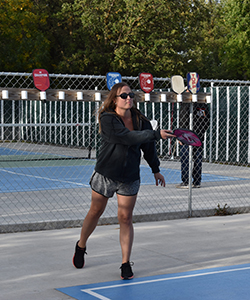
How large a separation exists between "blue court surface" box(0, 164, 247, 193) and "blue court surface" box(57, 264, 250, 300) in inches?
251

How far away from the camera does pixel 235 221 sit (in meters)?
8.07

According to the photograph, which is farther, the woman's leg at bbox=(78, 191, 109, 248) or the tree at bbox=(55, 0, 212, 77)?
the tree at bbox=(55, 0, 212, 77)

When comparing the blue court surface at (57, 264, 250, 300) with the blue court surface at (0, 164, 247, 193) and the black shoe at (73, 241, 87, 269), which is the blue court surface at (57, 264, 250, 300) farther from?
the blue court surface at (0, 164, 247, 193)

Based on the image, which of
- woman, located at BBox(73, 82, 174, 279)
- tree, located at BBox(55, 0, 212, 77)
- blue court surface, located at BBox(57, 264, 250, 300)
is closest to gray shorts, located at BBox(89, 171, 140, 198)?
woman, located at BBox(73, 82, 174, 279)

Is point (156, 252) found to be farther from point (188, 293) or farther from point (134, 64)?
point (134, 64)

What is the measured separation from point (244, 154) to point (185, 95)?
8.69 meters

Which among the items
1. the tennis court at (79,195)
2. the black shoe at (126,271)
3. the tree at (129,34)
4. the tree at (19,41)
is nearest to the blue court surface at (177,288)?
the black shoe at (126,271)

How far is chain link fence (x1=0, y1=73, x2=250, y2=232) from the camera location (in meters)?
8.28

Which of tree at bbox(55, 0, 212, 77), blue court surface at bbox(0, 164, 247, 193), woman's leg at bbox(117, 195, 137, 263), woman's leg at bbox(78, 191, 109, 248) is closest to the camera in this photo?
woman's leg at bbox(117, 195, 137, 263)

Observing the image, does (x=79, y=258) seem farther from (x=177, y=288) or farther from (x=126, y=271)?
(x=177, y=288)

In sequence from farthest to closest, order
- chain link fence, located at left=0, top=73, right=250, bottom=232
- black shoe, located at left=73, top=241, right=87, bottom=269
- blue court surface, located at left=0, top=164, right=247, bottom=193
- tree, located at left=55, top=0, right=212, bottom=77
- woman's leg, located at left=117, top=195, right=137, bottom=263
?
1. tree, located at left=55, top=0, right=212, bottom=77
2. blue court surface, located at left=0, top=164, right=247, bottom=193
3. chain link fence, located at left=0, top=73, right=250, bottom=232
4. black shoe, located at left=73, top=241, right=87, bottom=269
5. woman's leg, located at left=117, top=195, right=137, bottom=263

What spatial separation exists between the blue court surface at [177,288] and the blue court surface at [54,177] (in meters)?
6.38

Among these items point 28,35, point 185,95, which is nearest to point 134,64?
point 28,35

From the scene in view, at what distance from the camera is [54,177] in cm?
1373
